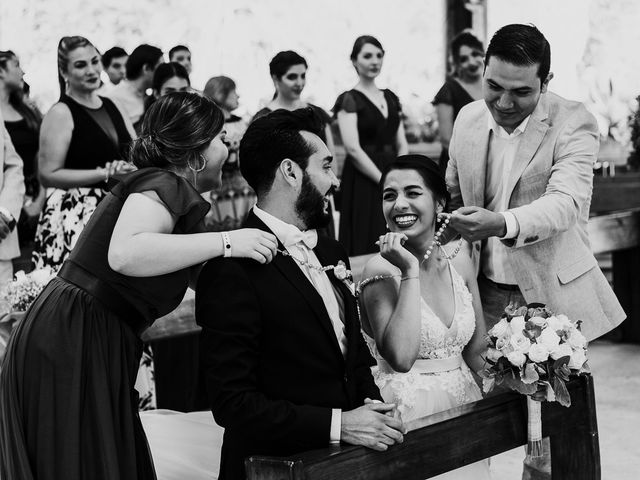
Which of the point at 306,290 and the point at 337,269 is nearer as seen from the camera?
the point at 306,290

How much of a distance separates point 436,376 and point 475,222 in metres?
0.57

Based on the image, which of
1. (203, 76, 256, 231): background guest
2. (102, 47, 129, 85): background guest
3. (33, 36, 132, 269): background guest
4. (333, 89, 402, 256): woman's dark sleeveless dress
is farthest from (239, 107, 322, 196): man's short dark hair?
(102, 47, 129, 85): background guest

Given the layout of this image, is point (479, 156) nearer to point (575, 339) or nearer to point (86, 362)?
point (575, 339)

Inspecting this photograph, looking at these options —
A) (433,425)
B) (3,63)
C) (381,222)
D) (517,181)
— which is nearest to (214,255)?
(433,425)

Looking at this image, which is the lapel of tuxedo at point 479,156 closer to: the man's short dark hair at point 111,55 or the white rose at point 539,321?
the white rose at point 539,321

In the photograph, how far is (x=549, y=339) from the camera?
2.95 m

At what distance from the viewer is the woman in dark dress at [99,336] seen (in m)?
2.62

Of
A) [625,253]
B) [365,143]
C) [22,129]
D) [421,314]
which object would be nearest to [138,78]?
[22,129]

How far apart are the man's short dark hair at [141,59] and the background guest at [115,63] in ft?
3.45

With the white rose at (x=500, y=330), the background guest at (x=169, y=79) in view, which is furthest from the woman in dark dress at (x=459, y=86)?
the white rose at (x=500, y=330)

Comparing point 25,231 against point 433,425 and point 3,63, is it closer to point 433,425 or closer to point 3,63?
point 3,63

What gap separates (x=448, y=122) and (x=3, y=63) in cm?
291

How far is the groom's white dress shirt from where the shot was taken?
2730mm

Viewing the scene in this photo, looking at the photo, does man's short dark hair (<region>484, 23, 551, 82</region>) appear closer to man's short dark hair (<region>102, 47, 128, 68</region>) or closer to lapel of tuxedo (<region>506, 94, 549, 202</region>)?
lapel of tuxedo (<region>506, 94, 549, 202</region>)
